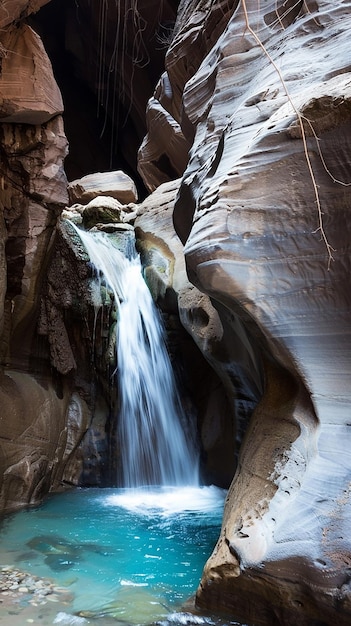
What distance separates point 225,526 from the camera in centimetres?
365

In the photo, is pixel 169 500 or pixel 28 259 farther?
pixel 28 259

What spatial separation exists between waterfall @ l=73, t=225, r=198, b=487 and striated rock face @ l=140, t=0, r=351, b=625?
3323mm

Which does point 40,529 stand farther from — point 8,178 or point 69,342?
point 8,178

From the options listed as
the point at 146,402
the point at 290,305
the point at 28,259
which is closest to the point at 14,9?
the point at 28,259

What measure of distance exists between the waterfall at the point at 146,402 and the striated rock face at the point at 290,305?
332 centimetres

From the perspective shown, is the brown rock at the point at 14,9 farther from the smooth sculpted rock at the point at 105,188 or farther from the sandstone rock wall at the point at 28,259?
the smooth sculpted rock at the point at 105,188

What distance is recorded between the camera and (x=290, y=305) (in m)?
3.79

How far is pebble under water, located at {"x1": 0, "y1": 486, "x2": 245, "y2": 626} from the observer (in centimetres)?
327

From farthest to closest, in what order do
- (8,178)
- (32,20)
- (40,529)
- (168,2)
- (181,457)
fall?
(32,20), (168,2), (181,457), (8,178), (40,529)

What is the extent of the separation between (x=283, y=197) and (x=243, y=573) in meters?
2.46

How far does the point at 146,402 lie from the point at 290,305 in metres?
4.64

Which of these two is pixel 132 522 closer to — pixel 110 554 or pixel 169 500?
pixel 110 554

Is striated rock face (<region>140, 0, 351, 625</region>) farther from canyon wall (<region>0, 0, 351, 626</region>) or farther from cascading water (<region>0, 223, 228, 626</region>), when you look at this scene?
cascading water (<region>0, 223, 228, 626</region>)

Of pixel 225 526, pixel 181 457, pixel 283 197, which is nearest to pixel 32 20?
pixel 181 457
